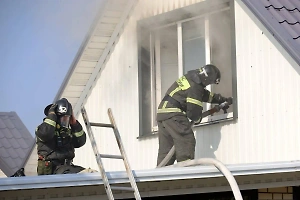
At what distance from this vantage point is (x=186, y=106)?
9211mm

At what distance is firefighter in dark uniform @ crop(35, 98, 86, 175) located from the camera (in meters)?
8.88

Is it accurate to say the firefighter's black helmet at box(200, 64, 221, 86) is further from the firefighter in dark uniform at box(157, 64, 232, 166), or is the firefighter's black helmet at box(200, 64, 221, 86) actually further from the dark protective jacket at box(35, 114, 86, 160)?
the dark protective jacket at box(35, 114, 86, 160)

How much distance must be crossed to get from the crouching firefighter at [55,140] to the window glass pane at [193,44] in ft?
6.22

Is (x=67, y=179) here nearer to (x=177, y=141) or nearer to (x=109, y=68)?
(x=177, y=141)

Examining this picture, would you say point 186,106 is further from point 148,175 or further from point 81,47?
point 81,47

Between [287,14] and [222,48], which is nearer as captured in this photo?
[287,14]

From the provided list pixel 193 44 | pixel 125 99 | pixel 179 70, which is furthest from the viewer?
pixel 125 99

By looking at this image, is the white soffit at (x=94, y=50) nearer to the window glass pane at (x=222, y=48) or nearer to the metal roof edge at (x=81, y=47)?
the metal roof edge at (x=81, y=47)

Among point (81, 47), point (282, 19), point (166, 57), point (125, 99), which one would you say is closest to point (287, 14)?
point (282, 19)

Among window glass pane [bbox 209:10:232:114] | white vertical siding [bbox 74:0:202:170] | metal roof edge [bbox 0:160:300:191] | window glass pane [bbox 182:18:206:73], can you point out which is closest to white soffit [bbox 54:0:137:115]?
white vertical siding [bbox 74:0:202:170]

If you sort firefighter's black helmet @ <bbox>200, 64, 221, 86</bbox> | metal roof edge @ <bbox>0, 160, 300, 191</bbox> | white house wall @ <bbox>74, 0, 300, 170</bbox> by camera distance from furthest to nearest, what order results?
1. firefighter's black helmet @ <bbox>200, 64, 221, 86</bbox>
2. white house wall @ <bbox>74, 0, 300, 170</bbox>
3. metal roof edge @ <bbox>0, 160, 300, 191</bbox>

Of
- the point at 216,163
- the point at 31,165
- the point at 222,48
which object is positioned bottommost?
the point at 216,163

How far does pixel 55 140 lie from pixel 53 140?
43mm

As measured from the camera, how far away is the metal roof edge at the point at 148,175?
254 inches
